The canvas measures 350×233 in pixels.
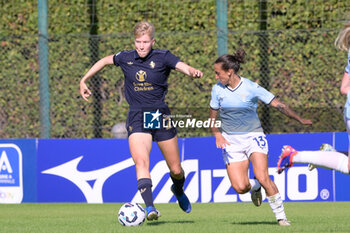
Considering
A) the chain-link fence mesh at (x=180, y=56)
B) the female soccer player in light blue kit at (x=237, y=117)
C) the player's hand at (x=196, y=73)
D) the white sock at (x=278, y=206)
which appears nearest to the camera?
the player's hand at (x=196, y=73)

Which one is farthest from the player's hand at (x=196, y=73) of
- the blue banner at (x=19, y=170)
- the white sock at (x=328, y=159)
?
the blue banner at (x=19, y=170)

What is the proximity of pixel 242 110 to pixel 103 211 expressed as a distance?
323 cm

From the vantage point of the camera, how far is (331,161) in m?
7.36

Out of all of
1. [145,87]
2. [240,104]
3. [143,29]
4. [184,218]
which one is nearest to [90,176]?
[184,218]

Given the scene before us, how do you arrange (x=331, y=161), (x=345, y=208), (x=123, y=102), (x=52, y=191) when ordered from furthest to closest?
(x=123, y=102)
(x=52, y=191)
(x=345, y=208)
(x=331, y=161)

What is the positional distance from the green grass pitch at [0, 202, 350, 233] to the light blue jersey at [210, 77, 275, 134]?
3.47 ft

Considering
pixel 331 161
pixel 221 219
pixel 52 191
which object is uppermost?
pixel 331 161

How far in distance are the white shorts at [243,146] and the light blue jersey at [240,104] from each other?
0.23 feet

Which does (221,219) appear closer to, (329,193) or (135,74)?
(135,74)

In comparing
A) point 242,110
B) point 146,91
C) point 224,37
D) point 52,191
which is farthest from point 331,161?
point 52,191

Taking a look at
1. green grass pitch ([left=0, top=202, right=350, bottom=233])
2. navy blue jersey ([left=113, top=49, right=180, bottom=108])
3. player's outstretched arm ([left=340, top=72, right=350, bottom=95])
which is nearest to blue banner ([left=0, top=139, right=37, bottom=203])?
green grass pitch ([left=0, top=202, right=350, bottom=233])

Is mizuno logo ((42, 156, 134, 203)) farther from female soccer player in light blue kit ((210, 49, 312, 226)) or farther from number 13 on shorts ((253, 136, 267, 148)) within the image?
number 13 on shorts ((253, 136, 267, 148))

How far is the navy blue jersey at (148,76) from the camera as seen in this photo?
8.80 m

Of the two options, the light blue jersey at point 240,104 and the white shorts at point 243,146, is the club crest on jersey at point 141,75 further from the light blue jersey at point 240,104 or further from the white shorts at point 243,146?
the white shorts at point 243,146
